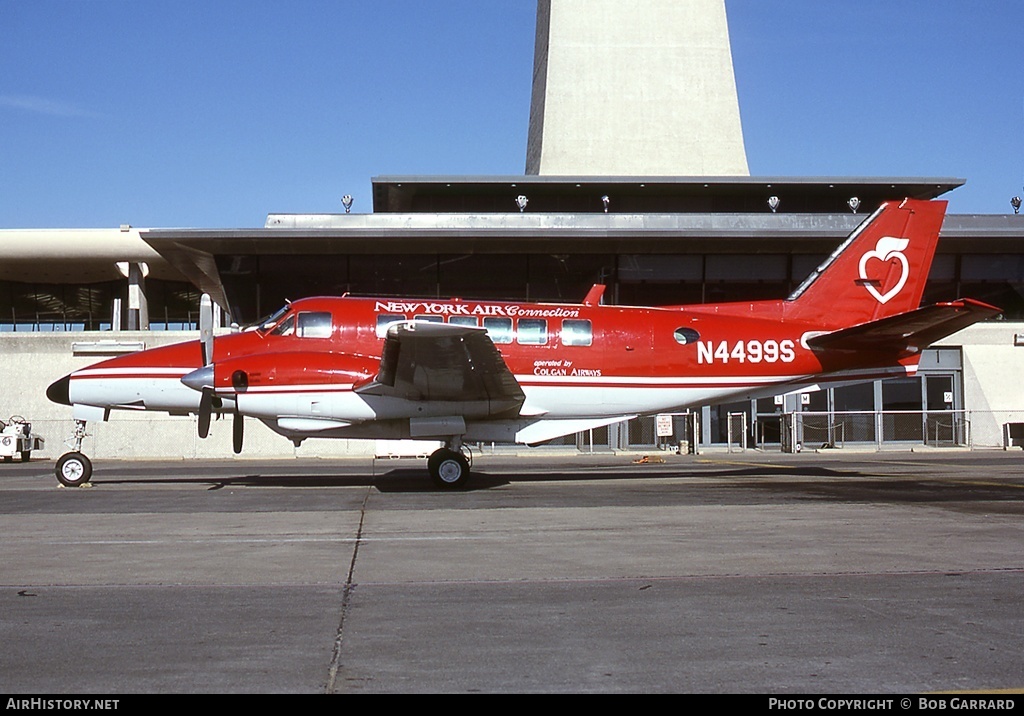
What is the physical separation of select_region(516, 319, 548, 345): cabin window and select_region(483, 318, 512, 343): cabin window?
7.9 inches

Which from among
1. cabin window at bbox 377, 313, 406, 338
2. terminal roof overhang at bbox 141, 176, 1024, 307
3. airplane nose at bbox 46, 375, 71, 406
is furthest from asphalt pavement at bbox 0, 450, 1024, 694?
terminal roof overhang at bbox 141, 176, 1024, 307

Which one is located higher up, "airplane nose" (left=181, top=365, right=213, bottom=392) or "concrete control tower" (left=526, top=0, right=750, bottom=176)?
"concrete control tower" (left=526, top=0, right=750, bottom=176)

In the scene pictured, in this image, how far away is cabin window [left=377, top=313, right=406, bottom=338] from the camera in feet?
63.7

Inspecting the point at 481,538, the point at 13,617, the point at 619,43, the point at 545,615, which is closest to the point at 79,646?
the point at 13,617

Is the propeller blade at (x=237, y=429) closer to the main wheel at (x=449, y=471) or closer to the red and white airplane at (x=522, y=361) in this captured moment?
the red and white airplane at (x=522, y=361)

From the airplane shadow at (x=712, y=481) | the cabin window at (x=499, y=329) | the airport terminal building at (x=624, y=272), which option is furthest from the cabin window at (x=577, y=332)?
the airport terminal building at (x=624, y=272)

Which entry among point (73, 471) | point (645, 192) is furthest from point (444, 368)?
point (645, 192)

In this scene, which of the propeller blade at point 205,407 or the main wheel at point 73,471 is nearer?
the propeller blade at point 205,407

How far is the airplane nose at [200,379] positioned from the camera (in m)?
17.9

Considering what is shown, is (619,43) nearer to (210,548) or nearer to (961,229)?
(961,229)

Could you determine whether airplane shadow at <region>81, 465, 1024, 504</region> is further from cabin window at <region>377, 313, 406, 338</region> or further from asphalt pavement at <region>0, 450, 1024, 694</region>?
cabin window at <region>377, 313, 406, 338</region>

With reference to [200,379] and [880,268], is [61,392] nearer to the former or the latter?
[200,379]

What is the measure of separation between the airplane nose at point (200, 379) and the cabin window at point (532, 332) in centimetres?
598

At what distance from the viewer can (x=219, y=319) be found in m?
50.9
